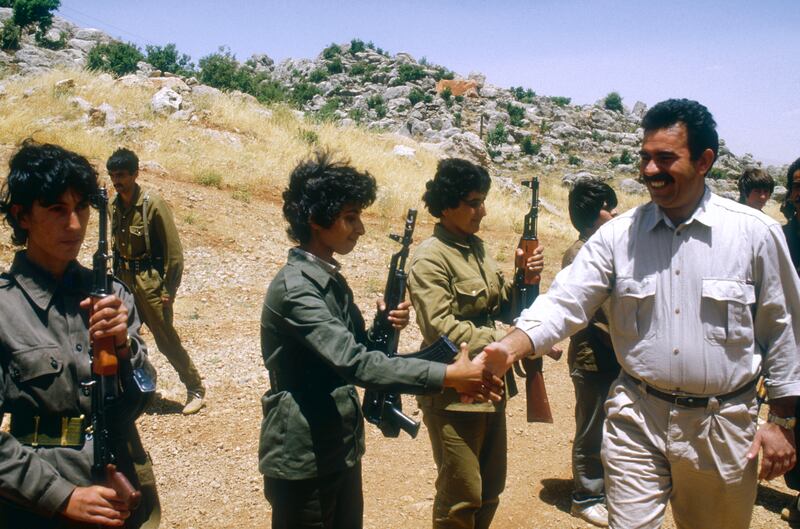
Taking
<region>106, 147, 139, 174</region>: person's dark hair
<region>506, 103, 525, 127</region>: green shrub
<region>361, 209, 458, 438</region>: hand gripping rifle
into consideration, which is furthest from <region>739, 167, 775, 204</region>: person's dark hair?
<region>506, 103, 525, 127</region>: green shrub

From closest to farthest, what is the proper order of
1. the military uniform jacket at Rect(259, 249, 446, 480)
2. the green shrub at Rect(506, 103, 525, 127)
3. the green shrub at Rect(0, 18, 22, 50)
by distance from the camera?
1. the military uniform jacket at Rect(259, 249, 446, 480)
2. the green shrub at Rect(0, 18, 22, 50)
3. the green shrub at Rect(506, 103, 525, 127)

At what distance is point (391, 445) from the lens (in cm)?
541

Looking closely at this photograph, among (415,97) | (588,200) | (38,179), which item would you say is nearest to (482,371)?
(38,179)

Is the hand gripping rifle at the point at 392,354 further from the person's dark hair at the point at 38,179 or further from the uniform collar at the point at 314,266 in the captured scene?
the person's dark hair at the point at 38,179

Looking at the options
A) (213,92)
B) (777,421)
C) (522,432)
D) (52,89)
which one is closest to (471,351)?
(777,421)

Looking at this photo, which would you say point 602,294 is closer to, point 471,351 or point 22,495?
point 471,351

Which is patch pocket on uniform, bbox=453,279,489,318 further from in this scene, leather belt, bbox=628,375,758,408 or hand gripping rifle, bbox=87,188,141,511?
hand gripping rifle, bbox=87,188,141,511

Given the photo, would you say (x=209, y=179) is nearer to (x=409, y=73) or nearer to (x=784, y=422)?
(x=784, y=422)

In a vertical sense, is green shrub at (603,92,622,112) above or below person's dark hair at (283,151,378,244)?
above

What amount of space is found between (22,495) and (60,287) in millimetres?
630

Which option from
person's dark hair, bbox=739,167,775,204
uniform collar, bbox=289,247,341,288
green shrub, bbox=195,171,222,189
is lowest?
green shrub, bbox=195,171,222,189

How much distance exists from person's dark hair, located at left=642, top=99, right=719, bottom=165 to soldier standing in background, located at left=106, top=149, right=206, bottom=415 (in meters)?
4.30

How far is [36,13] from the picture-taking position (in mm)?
44094

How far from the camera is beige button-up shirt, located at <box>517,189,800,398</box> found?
2594 mm
